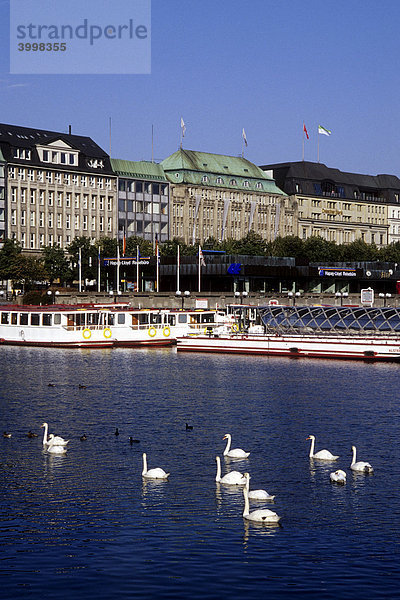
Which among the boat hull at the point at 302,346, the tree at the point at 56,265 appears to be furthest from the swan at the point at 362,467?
the tree at the point at 56,265

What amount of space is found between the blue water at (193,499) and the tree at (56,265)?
11526 centimetres

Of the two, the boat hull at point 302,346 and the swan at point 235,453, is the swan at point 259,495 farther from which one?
the boat hull at point 302,346

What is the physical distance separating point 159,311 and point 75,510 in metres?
77.0

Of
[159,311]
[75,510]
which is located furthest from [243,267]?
[75,510]

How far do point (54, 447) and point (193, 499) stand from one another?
10.0 m

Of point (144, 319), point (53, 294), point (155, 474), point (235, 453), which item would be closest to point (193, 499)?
point (155, 474)

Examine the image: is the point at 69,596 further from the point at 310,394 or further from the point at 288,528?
the point at 310,394

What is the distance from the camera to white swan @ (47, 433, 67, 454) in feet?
144

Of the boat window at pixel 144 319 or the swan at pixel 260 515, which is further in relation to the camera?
the boat window at pixel 144 319

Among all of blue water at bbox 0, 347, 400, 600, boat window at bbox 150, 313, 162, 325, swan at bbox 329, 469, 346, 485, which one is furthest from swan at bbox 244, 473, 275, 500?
boat window at bbox 150, 313, 162, 325

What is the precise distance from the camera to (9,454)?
44.1 metres

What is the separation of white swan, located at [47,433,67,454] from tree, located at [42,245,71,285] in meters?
138

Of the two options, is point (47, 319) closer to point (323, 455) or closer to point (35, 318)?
point (35, 318)

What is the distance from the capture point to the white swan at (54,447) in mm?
43812
